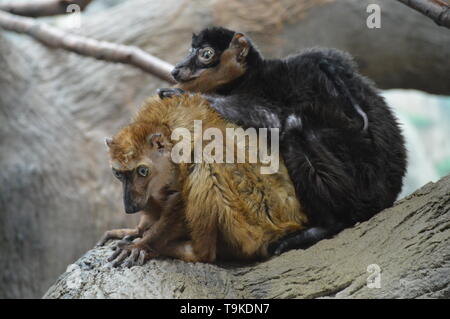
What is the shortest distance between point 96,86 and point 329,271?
18.2ft

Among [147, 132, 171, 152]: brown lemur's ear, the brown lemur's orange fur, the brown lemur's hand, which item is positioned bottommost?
the brown lemur's hand

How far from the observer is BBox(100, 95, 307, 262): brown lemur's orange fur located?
311 cm

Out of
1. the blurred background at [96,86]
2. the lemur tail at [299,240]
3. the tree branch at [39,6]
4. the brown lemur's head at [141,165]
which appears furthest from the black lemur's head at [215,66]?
the blurred background at [96,86]

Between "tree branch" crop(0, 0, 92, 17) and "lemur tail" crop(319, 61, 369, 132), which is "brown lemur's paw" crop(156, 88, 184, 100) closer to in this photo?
"lemur tail" crop(319, 61, 369, 132)

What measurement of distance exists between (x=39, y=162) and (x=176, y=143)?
369cm

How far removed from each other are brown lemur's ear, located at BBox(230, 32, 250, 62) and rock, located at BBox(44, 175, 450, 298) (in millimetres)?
1381

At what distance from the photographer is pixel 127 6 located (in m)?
8.32

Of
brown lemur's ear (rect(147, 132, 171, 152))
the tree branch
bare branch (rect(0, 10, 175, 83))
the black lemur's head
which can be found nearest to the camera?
brown lemur's ear (rect(147, 132, 171, 152))

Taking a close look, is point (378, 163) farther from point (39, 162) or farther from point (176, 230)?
point (39, 162)

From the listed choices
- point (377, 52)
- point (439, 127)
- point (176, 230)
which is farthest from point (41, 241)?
point (439, 127)

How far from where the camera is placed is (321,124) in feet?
11.7

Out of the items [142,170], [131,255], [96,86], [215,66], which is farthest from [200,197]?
[96,86]

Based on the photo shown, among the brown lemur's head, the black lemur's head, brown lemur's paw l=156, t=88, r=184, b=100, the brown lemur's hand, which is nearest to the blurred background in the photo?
the brown lemur's hand
